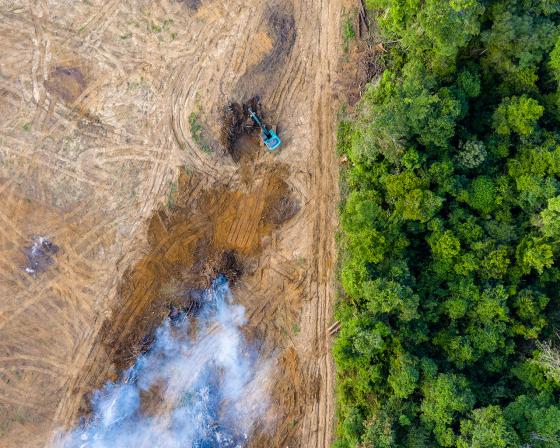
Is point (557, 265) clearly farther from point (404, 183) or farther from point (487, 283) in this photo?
point (404, 183)

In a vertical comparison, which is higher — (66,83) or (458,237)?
(66,83)

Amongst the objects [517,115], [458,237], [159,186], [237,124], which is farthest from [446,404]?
[159,186]

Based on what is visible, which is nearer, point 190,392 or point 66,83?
point 190,392

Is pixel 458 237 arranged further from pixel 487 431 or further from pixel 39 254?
pixel 39 254

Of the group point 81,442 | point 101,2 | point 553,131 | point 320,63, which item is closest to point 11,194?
point 101,2

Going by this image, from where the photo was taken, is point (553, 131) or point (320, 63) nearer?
point (553, 131)

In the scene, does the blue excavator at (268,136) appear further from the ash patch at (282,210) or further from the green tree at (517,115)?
the green tree at (517,115)

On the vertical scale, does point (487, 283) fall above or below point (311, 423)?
above
